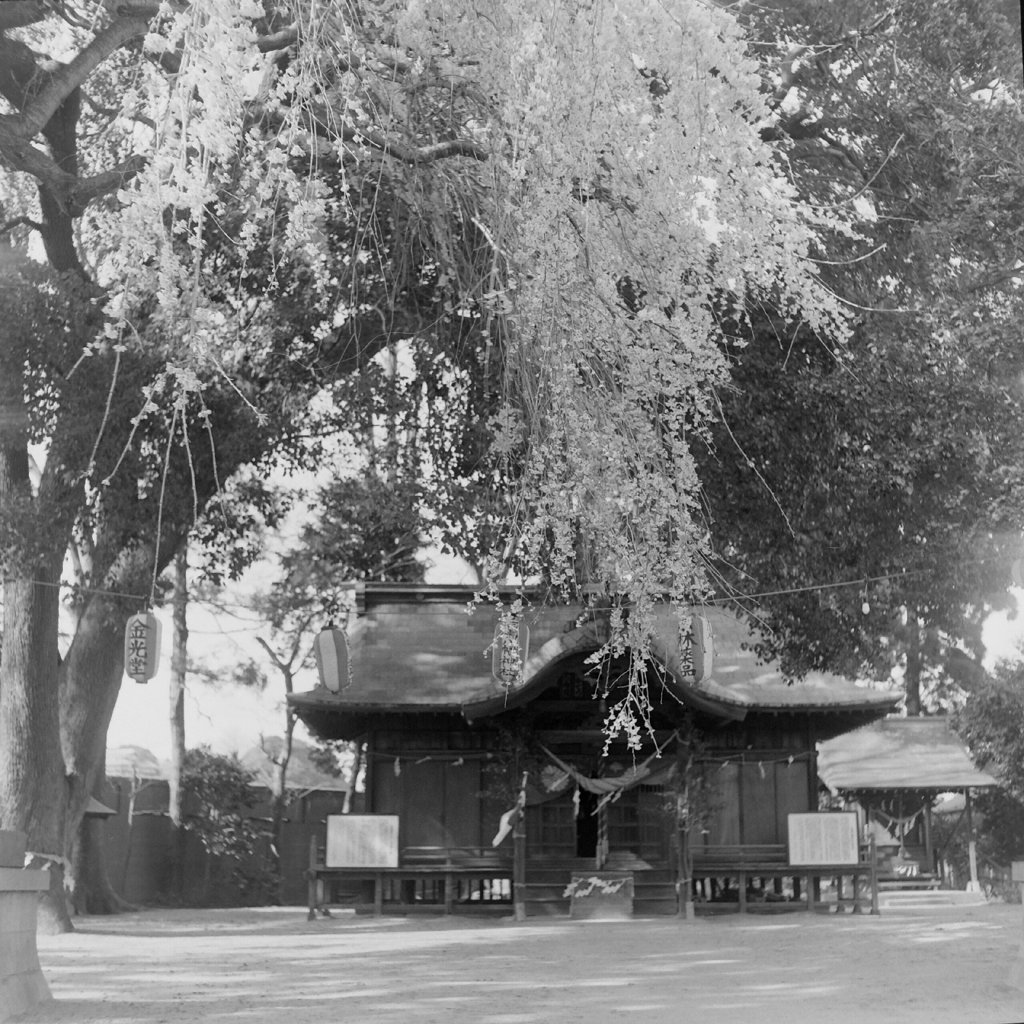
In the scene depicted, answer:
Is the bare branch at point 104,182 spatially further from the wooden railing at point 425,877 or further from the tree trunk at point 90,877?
the tree trunk at point 90,877

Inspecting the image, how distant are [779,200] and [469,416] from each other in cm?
392

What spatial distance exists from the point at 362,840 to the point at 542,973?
4778mm

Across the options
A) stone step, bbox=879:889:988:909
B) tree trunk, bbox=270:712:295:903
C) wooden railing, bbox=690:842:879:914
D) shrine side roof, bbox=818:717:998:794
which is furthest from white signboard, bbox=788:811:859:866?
tree trunk, bbox=270:712:295:903

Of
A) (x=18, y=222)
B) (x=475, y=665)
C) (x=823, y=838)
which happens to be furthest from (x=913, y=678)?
(x=18, y=222)

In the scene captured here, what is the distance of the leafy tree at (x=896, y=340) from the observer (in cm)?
738

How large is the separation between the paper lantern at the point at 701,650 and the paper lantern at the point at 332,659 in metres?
3.15

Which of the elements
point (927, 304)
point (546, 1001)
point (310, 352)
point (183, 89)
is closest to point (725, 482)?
point (927, 304)

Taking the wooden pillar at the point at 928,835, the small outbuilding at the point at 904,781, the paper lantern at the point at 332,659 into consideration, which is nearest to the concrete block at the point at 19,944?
the paper lantern at the point at 332,659

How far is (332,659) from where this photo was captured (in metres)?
11.7

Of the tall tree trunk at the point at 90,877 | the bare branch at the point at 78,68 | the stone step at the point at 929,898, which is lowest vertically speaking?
the stone step at the point at 929,898

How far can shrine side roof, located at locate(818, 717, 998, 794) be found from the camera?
53.7 feet

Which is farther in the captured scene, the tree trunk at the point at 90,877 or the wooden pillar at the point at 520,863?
the tree trunk at the point at 90,877

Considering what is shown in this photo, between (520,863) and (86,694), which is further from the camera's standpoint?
(520,863)

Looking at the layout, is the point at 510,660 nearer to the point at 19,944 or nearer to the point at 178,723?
the point at 19,944
